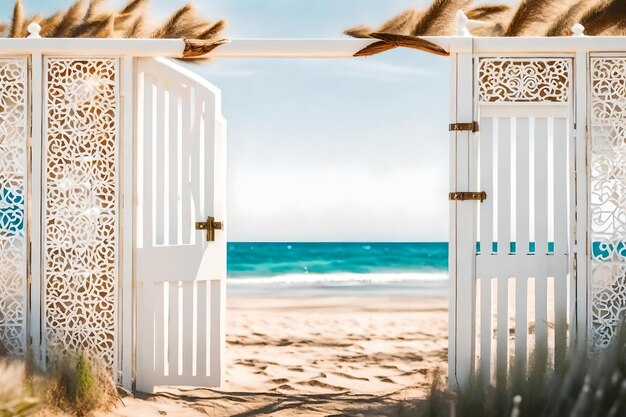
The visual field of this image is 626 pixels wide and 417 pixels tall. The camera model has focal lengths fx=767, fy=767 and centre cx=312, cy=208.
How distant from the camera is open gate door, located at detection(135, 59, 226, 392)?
4.98m

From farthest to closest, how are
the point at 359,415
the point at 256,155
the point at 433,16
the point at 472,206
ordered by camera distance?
the point at 256,155 < the point at 433,16 < the point at 472,206 < the point at 359,415

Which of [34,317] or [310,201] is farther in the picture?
[310,201]

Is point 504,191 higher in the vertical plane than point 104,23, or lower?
lower

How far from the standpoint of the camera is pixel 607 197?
15.8 feet

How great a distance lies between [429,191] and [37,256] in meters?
16.8

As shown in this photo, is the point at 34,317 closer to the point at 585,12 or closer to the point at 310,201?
the point at 585,12

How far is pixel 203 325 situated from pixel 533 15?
10.7 feet

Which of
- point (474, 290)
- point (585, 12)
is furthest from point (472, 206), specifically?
point (585, 12)

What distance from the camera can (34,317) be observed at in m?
4.95

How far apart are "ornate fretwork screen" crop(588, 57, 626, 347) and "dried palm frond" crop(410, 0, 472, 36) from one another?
1150 mm

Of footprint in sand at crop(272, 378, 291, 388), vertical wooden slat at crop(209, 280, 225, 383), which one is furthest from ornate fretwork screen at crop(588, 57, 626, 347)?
vertical wooden slat at crop(209, 280, 225, 383)

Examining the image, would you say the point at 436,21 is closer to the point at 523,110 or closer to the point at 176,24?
the point at 523,110

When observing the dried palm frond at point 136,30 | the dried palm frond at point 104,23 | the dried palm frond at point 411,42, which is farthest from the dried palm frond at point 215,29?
the dried palm frond at point 411,42

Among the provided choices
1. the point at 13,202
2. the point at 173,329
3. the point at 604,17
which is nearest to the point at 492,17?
the point at 604,17
